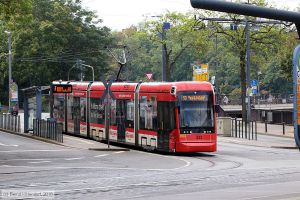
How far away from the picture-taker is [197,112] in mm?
28078

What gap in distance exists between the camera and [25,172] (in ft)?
68.3

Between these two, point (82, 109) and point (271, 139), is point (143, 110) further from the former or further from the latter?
point (271, 139)

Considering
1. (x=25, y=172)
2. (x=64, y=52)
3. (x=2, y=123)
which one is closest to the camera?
(x=25, y=172)

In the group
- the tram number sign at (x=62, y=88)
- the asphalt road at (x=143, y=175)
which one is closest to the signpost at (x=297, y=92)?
the asphalt road at (x=143, y=175)

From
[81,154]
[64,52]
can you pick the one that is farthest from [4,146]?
[64,52]

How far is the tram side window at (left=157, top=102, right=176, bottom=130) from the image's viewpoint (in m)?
28.0

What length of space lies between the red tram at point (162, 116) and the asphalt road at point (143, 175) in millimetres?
767

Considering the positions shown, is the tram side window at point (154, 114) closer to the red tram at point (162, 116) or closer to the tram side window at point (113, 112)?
the red tram at point (162, 116)

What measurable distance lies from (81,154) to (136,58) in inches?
4009

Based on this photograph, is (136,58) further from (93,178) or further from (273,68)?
(93,178)

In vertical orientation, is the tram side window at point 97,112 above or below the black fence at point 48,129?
above

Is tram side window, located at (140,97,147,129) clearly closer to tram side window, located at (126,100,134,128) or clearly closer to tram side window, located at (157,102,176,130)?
tram side window, located at (126,100,134,128)

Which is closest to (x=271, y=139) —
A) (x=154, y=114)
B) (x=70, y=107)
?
(x=70, y=107)

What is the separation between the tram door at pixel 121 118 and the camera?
32.1 metres
